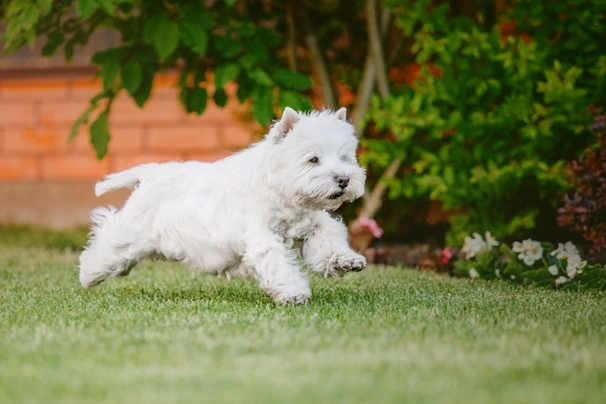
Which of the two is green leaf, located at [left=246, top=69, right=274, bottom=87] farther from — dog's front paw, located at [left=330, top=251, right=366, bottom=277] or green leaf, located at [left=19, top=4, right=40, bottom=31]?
A: dog's front paw, located at [left=330, top=251, right=366, bottom=277]

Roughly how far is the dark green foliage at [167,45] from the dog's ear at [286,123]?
171cm

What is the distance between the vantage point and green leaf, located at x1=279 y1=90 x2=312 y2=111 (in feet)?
20.1

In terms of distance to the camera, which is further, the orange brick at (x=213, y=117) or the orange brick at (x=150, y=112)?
the orange brick at (x=150, y=112)

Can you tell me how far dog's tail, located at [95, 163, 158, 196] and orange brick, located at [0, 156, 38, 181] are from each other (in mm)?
5498

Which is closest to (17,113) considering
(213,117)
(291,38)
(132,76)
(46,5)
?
(213,117)

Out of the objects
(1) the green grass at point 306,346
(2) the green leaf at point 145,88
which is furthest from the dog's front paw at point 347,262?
(2) the green leaf at point 145,88

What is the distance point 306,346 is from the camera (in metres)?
3.26

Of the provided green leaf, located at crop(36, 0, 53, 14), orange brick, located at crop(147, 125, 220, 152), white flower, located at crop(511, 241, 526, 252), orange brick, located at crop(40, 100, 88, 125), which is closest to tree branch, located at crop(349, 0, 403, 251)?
white flower, located at crop(511, 241, 526, 252)

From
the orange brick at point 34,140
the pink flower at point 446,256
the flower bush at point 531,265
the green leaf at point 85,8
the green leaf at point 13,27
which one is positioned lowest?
the pink flower at point 446,256

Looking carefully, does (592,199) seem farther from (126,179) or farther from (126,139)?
(126,139)

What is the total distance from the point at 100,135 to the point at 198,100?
0.79 meters

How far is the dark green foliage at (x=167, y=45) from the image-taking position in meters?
5.91

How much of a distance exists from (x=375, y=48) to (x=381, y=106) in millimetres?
496

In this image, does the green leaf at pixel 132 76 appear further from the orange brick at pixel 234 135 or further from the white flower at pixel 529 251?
the orange brick at pixel 234 135
